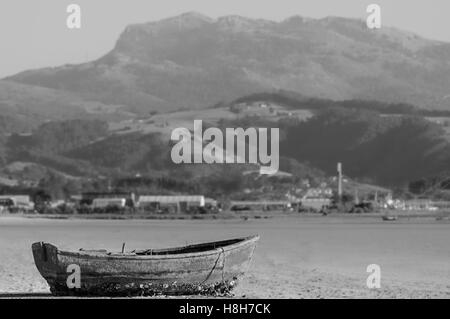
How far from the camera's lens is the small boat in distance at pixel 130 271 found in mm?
30016

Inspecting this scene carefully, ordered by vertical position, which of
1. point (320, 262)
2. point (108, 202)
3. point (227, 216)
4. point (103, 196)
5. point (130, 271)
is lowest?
point (227, 216)

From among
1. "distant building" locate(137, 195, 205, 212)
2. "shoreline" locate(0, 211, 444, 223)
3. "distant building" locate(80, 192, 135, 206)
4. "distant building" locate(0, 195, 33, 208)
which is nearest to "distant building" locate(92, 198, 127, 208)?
"distant building" locate(80, 192, 135, 206)

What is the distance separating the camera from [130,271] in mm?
30234

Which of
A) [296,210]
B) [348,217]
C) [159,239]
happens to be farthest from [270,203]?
[159,239]

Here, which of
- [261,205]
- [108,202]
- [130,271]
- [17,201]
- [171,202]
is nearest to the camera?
[130,271]

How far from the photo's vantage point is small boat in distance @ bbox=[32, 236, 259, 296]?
30016 millimetres

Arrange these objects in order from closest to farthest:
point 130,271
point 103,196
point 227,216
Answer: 1. point 130,271
2. point 227,216
3. point 103,196

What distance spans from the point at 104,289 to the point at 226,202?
13526 cm

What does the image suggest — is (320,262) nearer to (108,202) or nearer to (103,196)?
(108,202)

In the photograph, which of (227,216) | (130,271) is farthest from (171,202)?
(130,271)

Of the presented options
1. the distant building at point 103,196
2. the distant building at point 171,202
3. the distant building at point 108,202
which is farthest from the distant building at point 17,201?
the distant building at point 171,202

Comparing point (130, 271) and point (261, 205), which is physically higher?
point (130, 271)

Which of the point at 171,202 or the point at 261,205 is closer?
the point at 261,205
